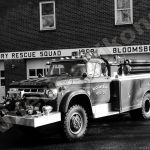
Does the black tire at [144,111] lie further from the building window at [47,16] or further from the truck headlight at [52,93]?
the building window at [47,16]

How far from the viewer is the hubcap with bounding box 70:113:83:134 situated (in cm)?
723

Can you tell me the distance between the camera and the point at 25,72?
654 inches

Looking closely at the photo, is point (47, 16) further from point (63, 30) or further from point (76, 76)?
point (76, 76)

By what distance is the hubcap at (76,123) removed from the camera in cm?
723

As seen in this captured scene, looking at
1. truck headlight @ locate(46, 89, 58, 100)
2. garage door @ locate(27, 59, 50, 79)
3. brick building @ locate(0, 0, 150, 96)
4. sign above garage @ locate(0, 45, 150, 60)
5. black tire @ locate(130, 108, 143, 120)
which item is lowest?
black tire @ locate(130, 108, 143, 120)

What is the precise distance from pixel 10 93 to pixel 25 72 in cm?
909

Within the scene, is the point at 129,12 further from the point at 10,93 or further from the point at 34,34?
the point at 10,93

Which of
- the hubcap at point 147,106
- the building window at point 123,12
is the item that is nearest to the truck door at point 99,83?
the hubcap at point 147,106

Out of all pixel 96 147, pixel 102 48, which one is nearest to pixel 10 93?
pixel 96 147

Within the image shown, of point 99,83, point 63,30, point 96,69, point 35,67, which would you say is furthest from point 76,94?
point 35,67

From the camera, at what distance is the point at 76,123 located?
24.0ft

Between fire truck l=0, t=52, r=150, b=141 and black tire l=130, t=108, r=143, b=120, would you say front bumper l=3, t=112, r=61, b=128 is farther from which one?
black tire l=130, t=108, r=143, b=120

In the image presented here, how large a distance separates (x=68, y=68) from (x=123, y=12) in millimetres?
7845

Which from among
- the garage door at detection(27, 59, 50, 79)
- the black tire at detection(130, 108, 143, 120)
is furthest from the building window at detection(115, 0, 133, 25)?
the black tire at detection(130, 108, 143, 120)
